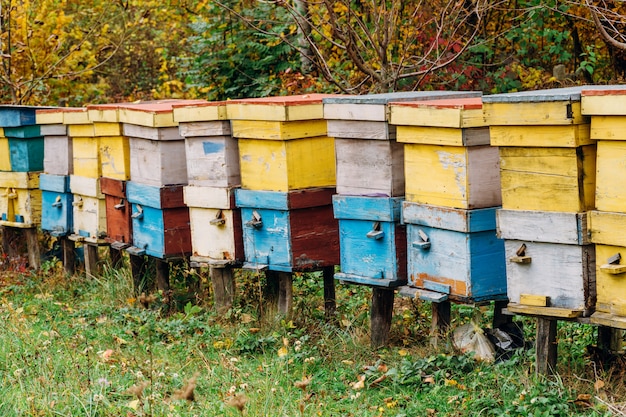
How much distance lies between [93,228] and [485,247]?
484 centimetres

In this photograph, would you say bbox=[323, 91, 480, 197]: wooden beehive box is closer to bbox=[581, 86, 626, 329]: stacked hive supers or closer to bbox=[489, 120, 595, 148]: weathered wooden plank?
bbox=[489, 120, 595, 148]: weathered wooden plank

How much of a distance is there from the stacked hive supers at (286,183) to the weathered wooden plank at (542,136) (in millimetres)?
1876

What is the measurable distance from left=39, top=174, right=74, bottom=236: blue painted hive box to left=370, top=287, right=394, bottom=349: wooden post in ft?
14.0

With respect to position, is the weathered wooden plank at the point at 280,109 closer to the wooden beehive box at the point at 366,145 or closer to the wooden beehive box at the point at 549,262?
the wooden beehive box at the point at 366,145

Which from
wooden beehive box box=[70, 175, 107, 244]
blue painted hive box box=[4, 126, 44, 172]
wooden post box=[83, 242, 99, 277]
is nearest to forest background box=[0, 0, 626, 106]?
blue painted hive box box=[4, 126, 44, 172]

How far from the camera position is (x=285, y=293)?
7383 millimetres

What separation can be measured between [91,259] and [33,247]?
4.08ft

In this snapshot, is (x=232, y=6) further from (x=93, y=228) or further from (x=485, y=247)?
(x=485, y=247)

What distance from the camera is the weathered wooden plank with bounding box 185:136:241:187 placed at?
733cm

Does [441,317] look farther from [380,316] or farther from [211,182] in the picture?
[211,182]

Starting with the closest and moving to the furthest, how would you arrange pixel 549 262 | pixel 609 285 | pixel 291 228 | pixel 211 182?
pixel 609 285, pixel 549 262, pixel 291 228, pixel 211 182

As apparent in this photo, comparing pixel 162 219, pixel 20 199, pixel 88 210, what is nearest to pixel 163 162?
pixel 162 219

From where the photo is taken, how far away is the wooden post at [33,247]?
10633 mm

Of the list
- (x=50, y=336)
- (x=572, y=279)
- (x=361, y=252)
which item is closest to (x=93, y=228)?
(x=50, y=336)
